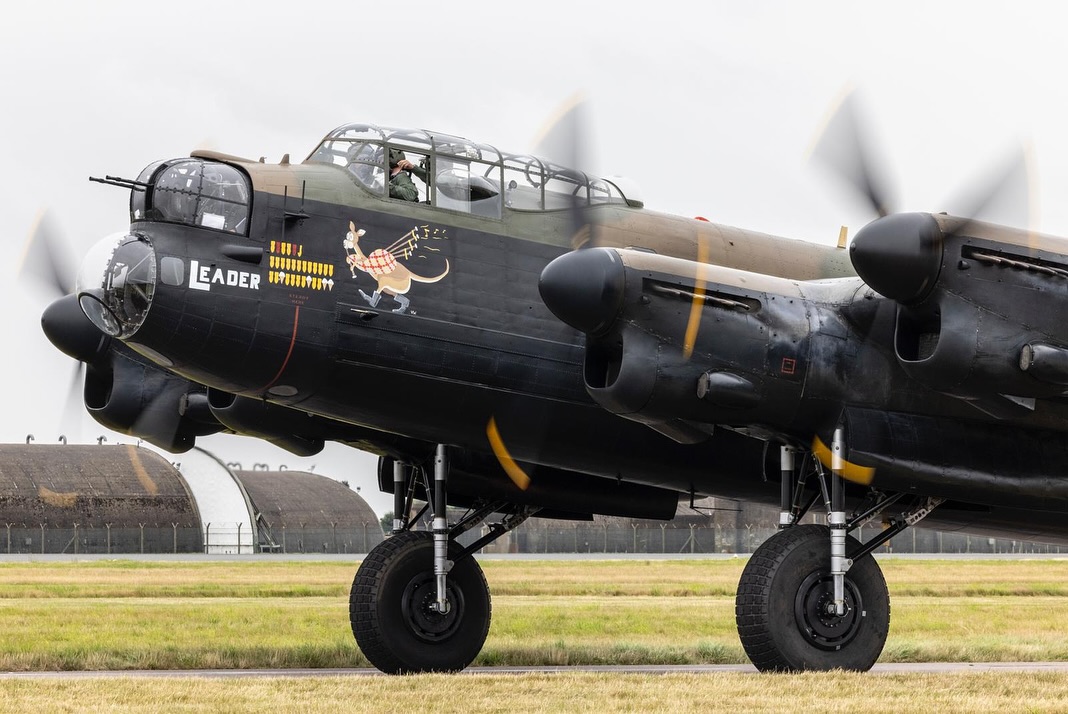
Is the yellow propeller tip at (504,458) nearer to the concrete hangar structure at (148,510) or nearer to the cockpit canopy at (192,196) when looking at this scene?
the cockpit canopy at (192,196)

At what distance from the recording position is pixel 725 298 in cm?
1560

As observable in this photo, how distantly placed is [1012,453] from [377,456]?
28.7 feet

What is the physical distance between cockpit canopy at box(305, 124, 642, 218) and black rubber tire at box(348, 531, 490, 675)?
15.1 feet

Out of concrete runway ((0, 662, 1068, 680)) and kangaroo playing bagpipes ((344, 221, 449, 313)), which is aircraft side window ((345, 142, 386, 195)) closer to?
kangaroo playing bagpipes ((344, 221, 449, 313))

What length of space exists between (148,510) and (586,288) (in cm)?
6647

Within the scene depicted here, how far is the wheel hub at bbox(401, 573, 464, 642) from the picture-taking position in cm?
1864

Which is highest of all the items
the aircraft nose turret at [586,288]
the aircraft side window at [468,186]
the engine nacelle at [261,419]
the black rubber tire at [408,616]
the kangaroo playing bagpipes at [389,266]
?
the aircraft side window at [468,186]

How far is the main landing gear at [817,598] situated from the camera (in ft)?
50.8

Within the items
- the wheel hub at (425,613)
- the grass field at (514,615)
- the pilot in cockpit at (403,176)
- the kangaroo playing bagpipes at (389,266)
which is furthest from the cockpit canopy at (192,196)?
the grass field at (514,615)

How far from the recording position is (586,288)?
14977 mm

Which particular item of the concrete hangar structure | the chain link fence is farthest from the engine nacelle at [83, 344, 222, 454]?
the chain link fence

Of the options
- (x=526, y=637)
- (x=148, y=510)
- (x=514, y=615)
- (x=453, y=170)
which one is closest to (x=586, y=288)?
(x=453, y=170)

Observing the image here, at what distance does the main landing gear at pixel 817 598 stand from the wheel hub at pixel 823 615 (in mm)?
11

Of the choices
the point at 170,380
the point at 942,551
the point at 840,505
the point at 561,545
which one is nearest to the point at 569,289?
the point at 840,505
